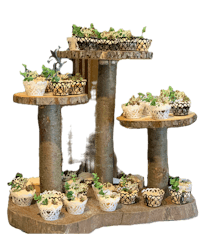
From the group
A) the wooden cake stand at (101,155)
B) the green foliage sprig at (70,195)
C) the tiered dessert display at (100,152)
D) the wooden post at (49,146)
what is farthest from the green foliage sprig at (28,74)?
the green foliage sprig at (70,195)

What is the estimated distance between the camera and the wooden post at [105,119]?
348 inches

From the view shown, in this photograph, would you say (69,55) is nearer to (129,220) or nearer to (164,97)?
(164,97)

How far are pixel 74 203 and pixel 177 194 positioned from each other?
1742mm

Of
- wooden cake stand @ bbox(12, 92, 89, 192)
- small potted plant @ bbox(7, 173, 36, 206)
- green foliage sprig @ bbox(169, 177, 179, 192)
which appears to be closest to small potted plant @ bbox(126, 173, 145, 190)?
green foliage sprig @ bbox(169, 177, 179, 192)

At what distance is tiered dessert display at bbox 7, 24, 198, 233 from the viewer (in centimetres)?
796

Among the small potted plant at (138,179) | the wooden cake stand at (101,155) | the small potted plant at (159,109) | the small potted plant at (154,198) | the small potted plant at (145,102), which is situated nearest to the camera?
the wooden cake stand at (101,155)

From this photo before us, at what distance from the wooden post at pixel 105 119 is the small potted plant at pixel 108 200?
0.80 meters

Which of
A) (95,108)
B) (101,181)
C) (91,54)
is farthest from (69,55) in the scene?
(101,181)

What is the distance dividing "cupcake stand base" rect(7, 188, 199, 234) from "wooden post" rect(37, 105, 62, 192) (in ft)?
1.59

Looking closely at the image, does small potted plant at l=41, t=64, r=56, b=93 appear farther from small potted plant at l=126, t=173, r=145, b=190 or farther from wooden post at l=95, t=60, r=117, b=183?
small potted plant at l=126, t=173, r=145, b=190

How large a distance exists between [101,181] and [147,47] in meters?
2.48

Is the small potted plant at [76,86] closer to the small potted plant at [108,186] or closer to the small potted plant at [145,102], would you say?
the small potted plant at [145,102]

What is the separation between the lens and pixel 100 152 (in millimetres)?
9023

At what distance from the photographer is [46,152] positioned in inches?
326
